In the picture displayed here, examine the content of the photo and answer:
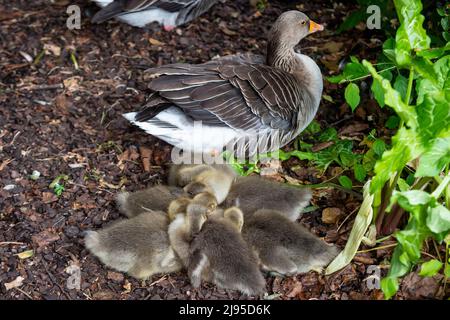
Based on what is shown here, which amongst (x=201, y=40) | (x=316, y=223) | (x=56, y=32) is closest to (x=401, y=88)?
(x=316, y=223)

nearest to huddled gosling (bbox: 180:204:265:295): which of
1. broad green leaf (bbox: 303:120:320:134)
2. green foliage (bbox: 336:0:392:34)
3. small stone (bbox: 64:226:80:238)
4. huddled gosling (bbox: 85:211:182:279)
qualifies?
huddled gosling (bbox: 85:211:182:279)

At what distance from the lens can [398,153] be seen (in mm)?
2932

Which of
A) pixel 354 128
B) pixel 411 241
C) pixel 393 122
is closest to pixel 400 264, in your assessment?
pixel 411 241

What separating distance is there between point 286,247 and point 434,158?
1.03 m

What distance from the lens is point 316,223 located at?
4.07m

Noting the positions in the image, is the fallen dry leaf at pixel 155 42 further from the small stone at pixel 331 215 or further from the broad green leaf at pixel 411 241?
the broad green leaf at pixel 411 241

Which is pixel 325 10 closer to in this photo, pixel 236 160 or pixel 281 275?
pixel 236 160

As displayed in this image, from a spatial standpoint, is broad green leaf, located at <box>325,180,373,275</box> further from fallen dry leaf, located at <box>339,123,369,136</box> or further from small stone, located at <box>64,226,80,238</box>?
small stone, located at <box>64,226,80,238</box>

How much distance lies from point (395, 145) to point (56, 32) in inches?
146

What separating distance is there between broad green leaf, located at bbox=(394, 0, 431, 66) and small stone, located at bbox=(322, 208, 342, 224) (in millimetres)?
1250

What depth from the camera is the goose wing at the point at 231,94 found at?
4184 millimetres

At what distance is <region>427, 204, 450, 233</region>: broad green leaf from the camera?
9.39 feet

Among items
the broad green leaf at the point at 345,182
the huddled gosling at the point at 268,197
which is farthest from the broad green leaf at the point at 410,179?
the huddled gosling at the point at 268,197

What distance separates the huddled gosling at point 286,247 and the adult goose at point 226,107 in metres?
0.94
